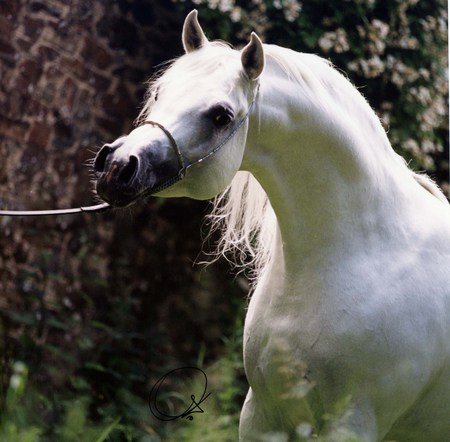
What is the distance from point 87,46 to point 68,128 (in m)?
0.37

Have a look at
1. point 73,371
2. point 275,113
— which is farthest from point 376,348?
point 73,371

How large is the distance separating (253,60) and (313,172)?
0.26m

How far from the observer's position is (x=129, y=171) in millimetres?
1634

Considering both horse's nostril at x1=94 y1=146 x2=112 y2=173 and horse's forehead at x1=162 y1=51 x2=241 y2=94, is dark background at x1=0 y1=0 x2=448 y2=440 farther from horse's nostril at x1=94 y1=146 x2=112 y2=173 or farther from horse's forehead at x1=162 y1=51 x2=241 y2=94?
Result: horse's nostril at x1=94 y1=146 x2=112 y2=173

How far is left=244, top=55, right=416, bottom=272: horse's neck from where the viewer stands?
6.00 feet

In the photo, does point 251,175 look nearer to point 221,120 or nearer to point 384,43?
point 221,120

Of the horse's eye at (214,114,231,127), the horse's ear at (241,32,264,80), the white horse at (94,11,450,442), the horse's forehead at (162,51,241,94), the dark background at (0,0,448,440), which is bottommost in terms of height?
the dark background at (0,0,448,440)

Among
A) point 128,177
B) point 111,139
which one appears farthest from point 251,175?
point 111,139

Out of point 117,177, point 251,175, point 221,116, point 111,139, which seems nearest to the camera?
point 117,177

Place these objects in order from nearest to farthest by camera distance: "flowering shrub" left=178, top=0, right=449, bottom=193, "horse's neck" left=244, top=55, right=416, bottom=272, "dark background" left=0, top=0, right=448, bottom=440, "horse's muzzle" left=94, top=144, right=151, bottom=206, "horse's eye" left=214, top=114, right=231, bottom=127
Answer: "horse's muzzle" left=94, top=144, right=151, bottom=206 → "horse's eye" left=214, top=114, right=231, bottom=127 → "horse's neck" left=244, top=55, right=416, bottom=272 → "dark background" left=0, top=0, right=448, bottom=440 → "flowering shrub" left=178, top=0, right=449, bottom=193

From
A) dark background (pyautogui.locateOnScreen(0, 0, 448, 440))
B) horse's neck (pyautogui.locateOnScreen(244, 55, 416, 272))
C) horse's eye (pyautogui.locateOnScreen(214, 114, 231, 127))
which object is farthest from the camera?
dark background (pyautogui.locateOnScreen(0, 0, 448, 440))

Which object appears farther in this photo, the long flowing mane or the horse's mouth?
the long flowing mane

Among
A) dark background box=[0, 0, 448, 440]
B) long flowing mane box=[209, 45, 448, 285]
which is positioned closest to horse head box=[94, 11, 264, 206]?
long flowing mane box=[209, 45, 448, 285]

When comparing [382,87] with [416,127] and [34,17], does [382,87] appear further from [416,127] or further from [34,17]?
[34,17]
